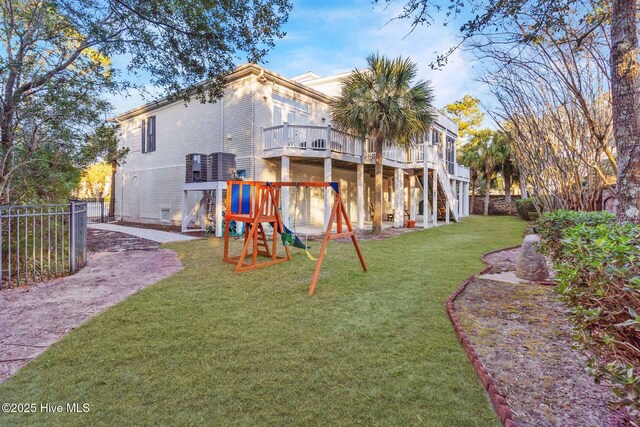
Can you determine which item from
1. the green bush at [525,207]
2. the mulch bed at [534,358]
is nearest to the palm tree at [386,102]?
the mulch bed at [534,358]

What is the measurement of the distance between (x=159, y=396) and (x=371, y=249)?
24.6 feet

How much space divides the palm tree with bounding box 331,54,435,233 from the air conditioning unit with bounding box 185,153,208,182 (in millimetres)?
5524

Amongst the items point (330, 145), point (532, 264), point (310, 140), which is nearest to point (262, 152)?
point (310, 140)

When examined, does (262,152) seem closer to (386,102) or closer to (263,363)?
(386,102)

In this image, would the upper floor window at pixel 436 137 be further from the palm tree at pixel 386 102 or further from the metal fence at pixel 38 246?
the metal fence at pixel 38 246

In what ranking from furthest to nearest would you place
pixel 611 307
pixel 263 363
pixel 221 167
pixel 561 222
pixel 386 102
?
1. pixel 221 167
2. pixel 386 102
3. pixel 561 222
4. pixel 263 363
5. pixel 611 307

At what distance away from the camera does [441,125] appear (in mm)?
20219

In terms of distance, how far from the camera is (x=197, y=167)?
1273cm

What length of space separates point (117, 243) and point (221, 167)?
424 centimetres

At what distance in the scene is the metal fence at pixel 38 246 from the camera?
5.58 metres

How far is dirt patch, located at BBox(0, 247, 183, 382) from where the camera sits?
11.0ft

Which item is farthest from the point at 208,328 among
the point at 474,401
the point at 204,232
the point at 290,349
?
the point at 204,232

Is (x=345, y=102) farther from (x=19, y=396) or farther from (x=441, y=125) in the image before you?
(x=19, y=396)

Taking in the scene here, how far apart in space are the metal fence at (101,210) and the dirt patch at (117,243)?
9.11m
